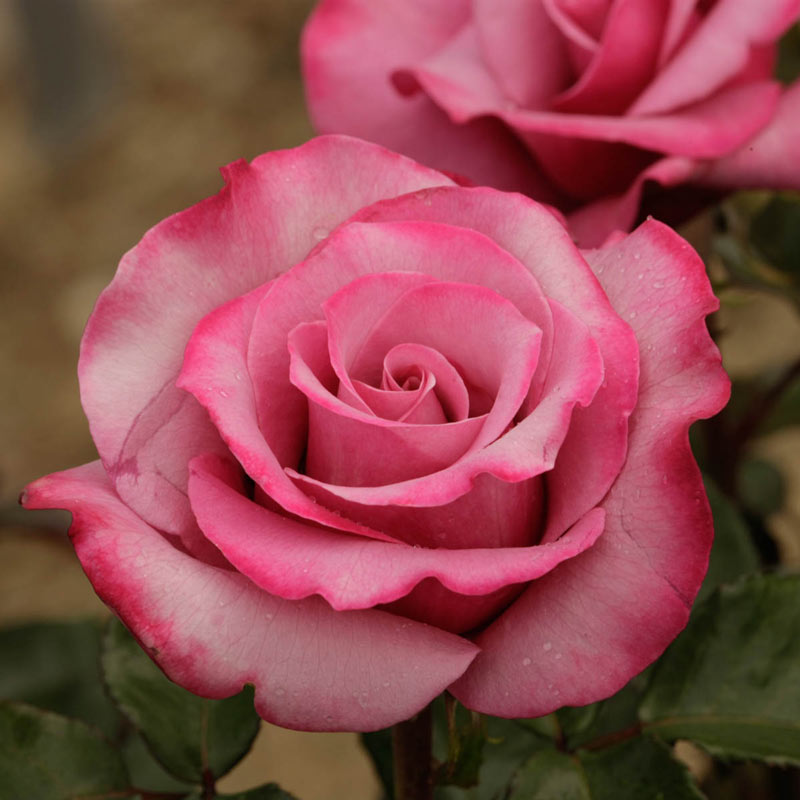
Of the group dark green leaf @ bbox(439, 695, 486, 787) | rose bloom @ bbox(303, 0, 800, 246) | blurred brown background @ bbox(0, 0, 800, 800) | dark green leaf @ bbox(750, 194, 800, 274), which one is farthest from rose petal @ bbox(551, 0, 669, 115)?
blurred brown background @ bbox(0, 0, 800, 800)

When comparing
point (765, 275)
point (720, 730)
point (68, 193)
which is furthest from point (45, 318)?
point (720, 730)

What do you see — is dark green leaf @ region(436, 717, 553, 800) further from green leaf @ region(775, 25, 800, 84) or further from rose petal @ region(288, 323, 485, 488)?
green leaf @ region(775, 25, 800, 84)

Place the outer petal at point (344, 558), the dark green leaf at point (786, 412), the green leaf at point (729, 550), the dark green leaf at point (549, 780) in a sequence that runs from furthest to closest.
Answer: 1. the dark green leaf at point (786, 412)
2. the green leaf at point (729, 550)
3. the dark green leaf at point (549, 780)
4. the outer petal at point (344, 558)

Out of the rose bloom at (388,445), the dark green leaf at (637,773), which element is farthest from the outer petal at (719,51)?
the dark green leaf at (637,773)

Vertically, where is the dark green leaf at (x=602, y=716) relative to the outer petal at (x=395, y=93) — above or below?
below

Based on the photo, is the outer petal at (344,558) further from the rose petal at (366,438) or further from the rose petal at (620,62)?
the rose petal at (620,62)

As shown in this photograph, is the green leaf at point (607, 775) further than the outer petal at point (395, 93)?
No
